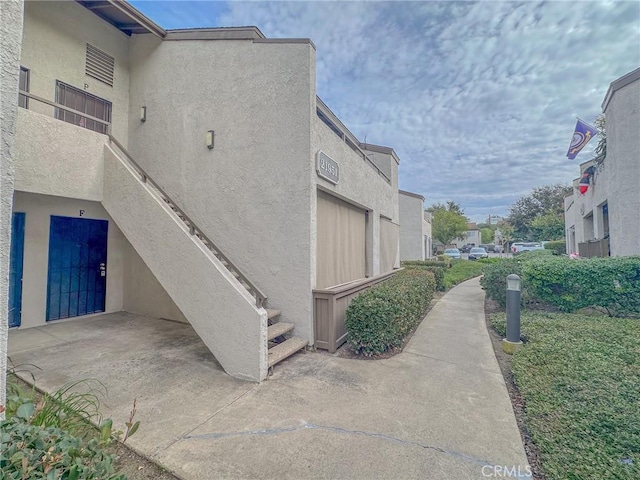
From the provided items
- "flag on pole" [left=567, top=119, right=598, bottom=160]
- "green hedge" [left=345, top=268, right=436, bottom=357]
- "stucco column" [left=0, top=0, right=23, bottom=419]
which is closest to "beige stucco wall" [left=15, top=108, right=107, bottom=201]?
"stucco column" [left=0, top=0, right=23, bottom=419]

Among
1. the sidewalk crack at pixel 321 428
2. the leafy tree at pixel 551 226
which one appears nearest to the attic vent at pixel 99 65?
the sidewalk crack at pixel 321 428

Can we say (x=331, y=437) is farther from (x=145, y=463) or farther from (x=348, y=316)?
(x=348, y=316)

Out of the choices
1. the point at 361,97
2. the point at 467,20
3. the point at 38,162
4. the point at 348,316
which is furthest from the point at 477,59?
the point at 38,162

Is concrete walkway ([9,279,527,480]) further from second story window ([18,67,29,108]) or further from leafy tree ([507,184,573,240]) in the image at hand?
leafy tree ([507,184,573,240])

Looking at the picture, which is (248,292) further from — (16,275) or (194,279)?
(16,275)

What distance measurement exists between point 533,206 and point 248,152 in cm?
4814

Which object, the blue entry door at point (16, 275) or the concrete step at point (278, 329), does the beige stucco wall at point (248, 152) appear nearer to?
the concrete step at point (278, 329)

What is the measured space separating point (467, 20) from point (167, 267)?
8.85 meters

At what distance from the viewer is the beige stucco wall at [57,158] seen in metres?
4.88

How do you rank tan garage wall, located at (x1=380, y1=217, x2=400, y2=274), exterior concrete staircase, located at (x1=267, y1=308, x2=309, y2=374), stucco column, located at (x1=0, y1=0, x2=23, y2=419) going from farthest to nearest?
1. tan garage wall, located at (x1=380, y1=217, x2=400, y2=274)
2. exterior concrete staircase, located at (x1=267, y1=308, x2=309, y2=374)
3. stucco column, located at (x1=0, y1=0, x2=23, y2=419)

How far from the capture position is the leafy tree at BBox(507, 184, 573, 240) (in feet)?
130

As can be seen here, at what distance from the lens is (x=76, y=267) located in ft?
23.0

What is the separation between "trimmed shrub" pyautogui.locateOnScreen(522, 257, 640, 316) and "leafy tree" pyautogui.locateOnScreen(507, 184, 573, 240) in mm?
38685

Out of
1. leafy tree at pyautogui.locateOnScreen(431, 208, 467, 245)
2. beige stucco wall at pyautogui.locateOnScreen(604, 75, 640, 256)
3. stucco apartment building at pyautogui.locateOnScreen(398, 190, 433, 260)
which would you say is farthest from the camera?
leafy tree at pyautogui.locateOnScreen(431, 208, 467, 245)
